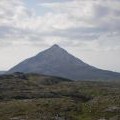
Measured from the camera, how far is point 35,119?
500 ft

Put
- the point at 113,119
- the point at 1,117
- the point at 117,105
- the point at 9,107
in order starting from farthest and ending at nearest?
the point at 9,107 → the point at 117,105 → the point at 1,117 → the point at 113,119

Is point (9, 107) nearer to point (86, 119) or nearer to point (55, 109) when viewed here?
point (55, 109)

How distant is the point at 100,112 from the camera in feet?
552

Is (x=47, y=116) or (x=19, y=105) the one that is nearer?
(x=47, y=116)

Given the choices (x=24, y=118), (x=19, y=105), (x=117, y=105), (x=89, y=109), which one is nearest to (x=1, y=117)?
(x=24, y=118)

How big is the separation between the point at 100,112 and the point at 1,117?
151 feet

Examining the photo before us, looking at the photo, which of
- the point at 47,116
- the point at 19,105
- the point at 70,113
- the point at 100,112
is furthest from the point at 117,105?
the point at 19,105

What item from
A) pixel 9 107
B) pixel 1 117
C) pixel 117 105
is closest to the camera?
pixel 1 117

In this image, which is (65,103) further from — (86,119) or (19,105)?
(86,119)


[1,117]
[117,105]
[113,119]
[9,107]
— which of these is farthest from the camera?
[9,107]

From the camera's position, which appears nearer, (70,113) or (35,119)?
(35,119)

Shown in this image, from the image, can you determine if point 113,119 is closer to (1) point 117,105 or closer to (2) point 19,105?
(1) point 117,105

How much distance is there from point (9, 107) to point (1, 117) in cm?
2516

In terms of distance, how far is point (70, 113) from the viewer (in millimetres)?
169875
